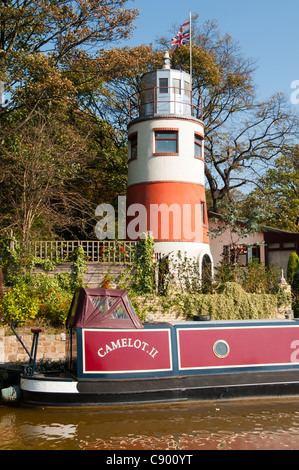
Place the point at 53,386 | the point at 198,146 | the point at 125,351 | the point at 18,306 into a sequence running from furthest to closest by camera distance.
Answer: the point at 198,146, the point at 18,306, the point at 125,351, the point at 53,386

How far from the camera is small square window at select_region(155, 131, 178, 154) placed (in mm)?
21469

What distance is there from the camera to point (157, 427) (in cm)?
1022

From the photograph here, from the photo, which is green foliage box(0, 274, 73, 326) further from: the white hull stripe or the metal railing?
the white hull stripe

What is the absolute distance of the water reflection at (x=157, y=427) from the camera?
9211mm

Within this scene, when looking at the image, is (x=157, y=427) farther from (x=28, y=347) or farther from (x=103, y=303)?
(x=28, y=347)

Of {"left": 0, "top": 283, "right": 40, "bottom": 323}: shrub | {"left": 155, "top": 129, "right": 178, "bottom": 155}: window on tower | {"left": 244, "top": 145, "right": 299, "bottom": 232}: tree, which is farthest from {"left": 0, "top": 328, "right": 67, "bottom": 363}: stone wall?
{"left": 244, "top": 145, "right": 299, "bottom": 232}: tree

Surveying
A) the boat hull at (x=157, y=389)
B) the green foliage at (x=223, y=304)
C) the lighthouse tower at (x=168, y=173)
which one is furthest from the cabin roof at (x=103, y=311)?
the lighthouse tower at (x=168, y=173)

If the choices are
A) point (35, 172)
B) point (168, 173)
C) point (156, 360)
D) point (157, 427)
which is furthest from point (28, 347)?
point (168, 173)

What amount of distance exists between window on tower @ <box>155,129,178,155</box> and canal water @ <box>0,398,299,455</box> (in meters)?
12.2

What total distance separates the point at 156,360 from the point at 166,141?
39.1 ft

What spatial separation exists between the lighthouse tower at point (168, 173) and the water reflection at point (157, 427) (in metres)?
9.46

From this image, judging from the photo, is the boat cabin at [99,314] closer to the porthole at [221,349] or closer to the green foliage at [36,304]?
the porthole at [221,349]

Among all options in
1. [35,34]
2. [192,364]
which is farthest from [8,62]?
[192,364]

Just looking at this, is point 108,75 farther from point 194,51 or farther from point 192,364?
point 192,364
